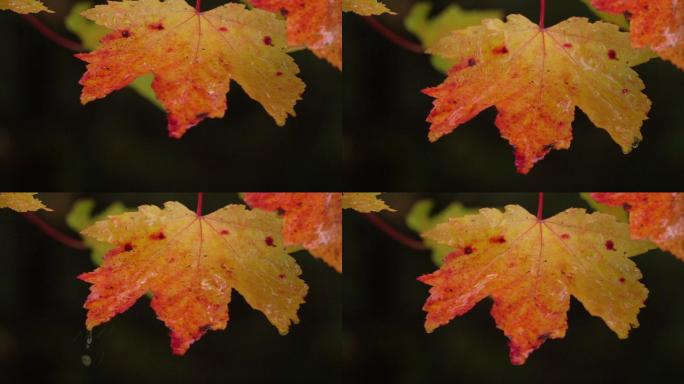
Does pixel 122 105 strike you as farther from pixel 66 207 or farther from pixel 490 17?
pixel 490 17

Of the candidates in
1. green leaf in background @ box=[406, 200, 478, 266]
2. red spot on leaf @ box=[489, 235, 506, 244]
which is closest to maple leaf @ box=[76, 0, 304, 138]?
green leaf in background @ box=[406, 200, 478, 266]

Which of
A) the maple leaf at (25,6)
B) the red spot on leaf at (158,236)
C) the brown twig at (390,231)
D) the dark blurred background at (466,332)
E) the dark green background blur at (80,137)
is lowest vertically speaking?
the dark blurred background at (466,332)

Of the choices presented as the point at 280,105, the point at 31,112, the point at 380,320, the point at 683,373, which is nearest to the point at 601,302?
the point at 683,373

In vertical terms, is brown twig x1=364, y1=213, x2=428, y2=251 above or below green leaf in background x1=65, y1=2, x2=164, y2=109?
below

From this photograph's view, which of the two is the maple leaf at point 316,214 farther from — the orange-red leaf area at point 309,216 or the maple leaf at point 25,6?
the maple leaf at point 25,6

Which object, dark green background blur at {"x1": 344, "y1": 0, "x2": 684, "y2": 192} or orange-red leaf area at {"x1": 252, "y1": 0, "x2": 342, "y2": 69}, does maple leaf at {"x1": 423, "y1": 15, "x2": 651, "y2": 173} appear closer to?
dark green background blur at {"x1": 344, "y1": 0, "x2": 684, "y2": 192}

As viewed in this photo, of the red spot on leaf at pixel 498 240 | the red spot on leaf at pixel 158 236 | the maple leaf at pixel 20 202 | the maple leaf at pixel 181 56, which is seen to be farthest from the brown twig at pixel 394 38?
the maple leaf at pixel 20 202
